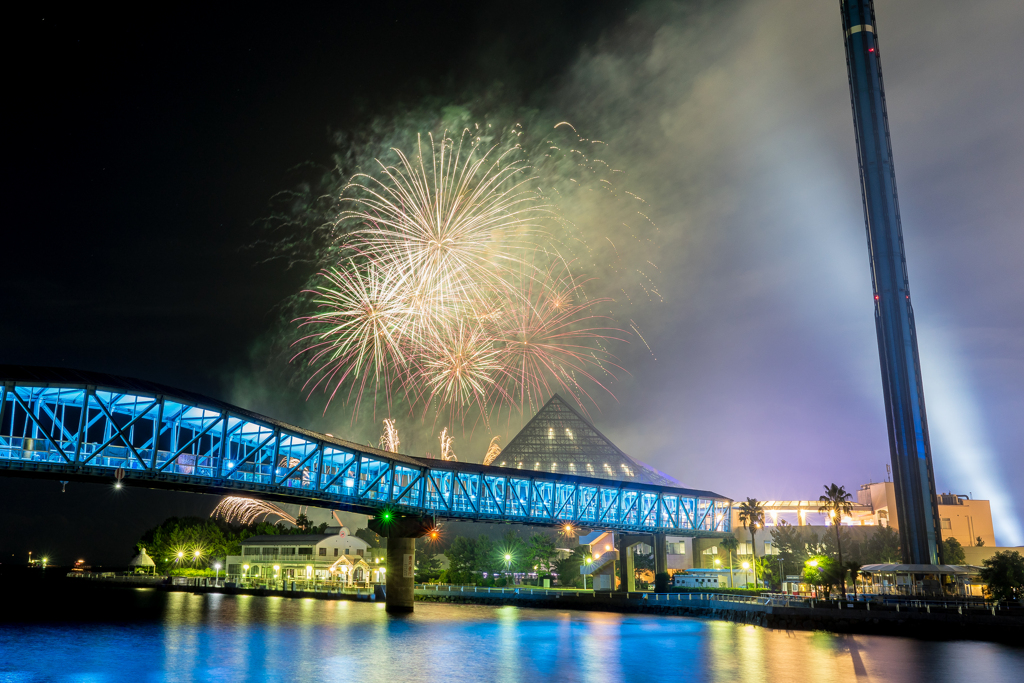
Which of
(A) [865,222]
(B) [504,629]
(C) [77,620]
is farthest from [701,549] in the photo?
(C) [77,620]

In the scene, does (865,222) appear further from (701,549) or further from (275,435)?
(275,435)

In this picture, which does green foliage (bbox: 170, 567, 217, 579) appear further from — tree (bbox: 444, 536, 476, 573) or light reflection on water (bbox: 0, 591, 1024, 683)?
light reflection on water (bbox: 0, 591, 1024, 683)

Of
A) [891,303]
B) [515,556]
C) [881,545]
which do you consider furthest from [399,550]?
[881,545]

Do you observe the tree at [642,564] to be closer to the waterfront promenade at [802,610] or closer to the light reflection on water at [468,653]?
the waterfront promenade at [802,610]

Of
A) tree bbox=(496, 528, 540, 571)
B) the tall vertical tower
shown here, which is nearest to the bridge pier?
tree bbox=(496, 528, 540, 571)

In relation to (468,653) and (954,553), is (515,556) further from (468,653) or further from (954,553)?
(468,653)

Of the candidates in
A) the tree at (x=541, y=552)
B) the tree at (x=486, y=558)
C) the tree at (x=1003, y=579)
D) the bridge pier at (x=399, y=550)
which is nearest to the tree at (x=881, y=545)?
the tree at (x=541, y=552)

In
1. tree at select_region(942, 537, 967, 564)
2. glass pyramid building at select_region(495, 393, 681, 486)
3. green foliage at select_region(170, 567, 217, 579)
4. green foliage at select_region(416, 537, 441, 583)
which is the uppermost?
glass pyramid building at select_region(495, 393, 681, 486)
